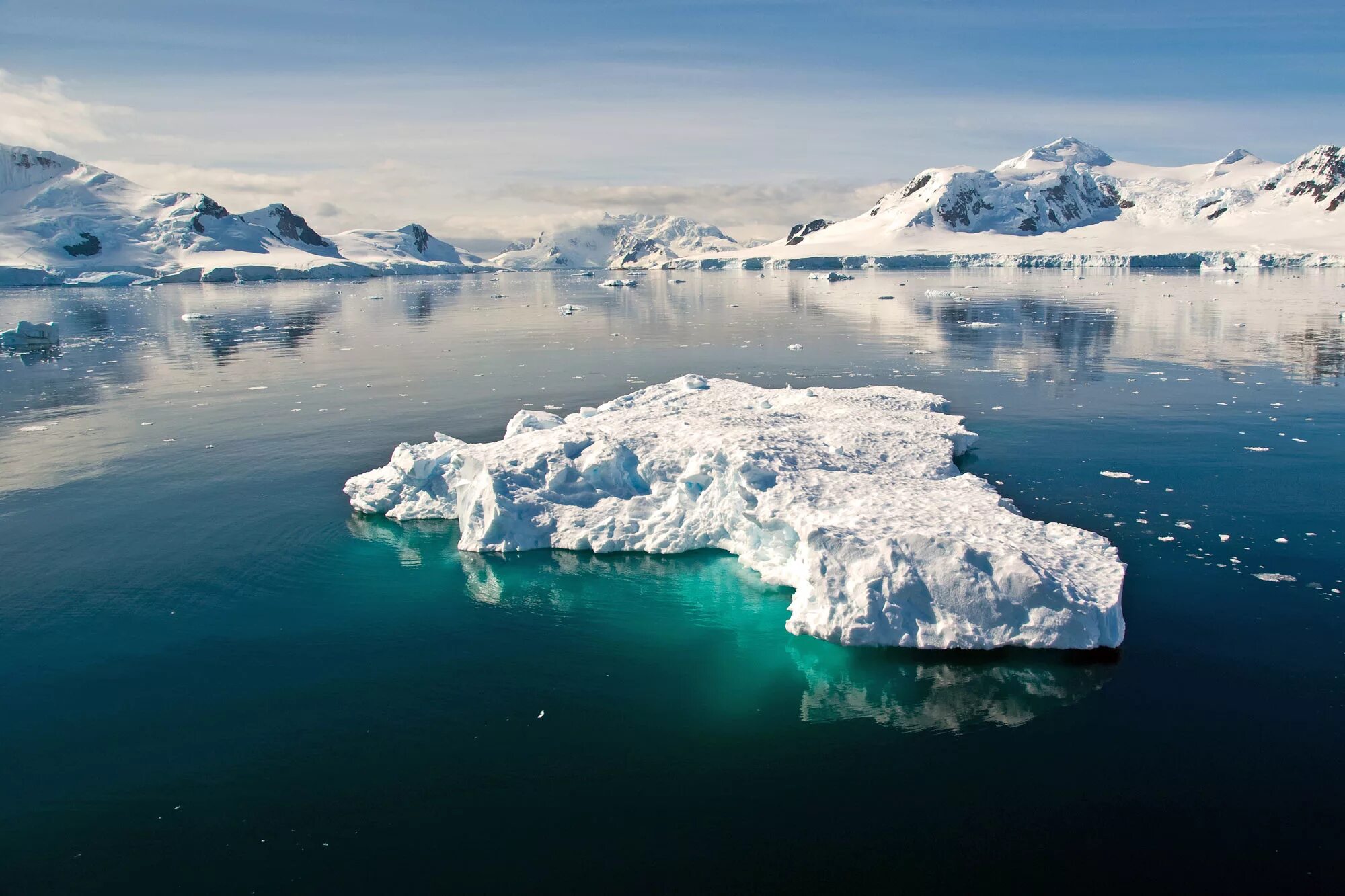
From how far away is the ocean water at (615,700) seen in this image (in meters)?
8.61

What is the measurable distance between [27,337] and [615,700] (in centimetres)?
5404

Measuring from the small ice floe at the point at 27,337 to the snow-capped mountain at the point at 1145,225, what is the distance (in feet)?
477

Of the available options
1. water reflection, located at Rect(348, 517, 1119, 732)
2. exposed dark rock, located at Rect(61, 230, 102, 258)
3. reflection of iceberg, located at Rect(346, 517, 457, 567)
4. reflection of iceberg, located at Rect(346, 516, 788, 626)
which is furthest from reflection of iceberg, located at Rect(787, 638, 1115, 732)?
exposed dark rock, located at Rect(61, 230, 102, 258)

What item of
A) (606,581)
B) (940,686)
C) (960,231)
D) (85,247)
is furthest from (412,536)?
(960,231)

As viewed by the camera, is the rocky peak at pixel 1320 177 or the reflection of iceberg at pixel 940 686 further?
the rocky peak at pixel 1320 177

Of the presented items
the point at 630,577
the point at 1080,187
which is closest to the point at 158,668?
the point at 630,577

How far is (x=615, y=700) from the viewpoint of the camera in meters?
11.2

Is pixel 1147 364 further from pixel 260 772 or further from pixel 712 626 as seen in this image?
pixel 260 772

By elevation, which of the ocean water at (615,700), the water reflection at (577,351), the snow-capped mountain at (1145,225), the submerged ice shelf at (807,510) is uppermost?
the snow-capped mountain at (1145,225)

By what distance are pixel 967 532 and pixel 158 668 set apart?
12.8 meters

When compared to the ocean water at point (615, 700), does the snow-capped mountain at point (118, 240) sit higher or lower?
higher

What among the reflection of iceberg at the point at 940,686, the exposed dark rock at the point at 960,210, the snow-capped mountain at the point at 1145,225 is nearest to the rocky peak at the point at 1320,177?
the snow-capped mountain at the point at 1145,225

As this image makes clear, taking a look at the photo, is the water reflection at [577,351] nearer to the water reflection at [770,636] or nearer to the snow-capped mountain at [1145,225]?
the water reflection at [770,636]

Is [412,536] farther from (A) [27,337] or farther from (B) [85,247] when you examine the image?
(B) [85,247]
